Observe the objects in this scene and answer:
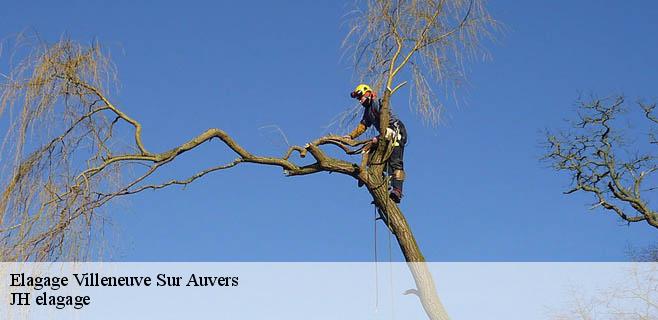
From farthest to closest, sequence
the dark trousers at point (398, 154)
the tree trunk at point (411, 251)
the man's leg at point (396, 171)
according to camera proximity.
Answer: the dark trousers at point (398, 154), the man's leg at point (396, 171), the tree trunk at point (411, 251)

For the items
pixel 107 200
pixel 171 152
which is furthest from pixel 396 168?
pixel 107 200

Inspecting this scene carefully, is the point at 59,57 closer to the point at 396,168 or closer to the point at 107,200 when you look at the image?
the point at 107,200

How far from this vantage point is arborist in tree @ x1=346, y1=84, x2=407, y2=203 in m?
6.45

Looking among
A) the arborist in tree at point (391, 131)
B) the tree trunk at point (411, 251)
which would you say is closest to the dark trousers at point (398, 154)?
the arborist in tree at point (391, 131)

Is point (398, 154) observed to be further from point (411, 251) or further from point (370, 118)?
point (411, 251)

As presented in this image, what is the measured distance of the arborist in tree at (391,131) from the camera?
6.45 metres

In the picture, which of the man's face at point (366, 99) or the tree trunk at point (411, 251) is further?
the man's face at point (366, 99)

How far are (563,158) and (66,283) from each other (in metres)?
10.7

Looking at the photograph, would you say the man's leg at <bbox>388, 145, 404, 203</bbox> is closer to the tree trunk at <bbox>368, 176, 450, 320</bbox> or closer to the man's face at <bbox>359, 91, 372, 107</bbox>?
the tree trunk at <bbox>368, 176, 450, 320</bbox>

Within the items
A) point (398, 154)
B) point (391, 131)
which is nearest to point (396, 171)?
point (398, 154)

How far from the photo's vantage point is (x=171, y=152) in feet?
19.7

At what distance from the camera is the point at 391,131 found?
6.48 meters

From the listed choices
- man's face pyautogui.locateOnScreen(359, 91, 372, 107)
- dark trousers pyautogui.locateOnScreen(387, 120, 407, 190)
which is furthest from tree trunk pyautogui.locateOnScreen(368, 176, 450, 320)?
man's face pyautogui.locateOnScreen(359, 91, 372, 107)

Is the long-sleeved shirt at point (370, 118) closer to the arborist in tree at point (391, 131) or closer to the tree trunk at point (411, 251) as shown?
the arborist in tree at point (391, 131)
